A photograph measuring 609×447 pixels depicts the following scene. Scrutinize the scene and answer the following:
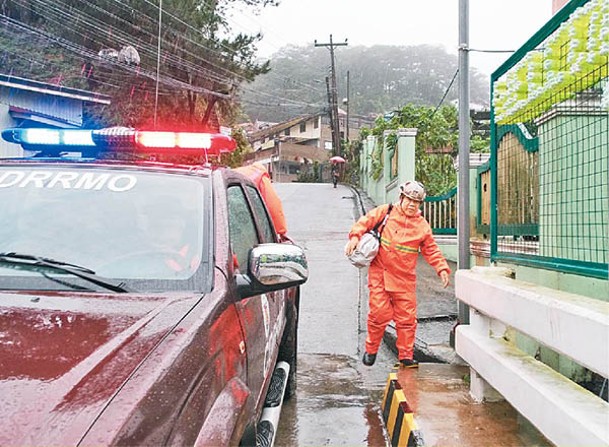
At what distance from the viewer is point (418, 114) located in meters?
17.3

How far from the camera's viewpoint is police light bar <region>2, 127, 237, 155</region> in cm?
336

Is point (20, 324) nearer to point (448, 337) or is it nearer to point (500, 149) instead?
point (500, 149)

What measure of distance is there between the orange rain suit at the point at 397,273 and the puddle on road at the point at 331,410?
0.46 m

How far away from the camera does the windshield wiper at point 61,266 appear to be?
2.26 meters

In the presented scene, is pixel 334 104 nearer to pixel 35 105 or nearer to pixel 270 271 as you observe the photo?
pixel 35 105

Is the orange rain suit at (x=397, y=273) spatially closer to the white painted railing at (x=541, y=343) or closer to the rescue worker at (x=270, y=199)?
the rescue worker at (x=270, y=199)

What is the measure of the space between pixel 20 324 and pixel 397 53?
157 metres

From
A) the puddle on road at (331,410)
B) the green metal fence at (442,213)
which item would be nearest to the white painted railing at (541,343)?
the puddle on road at (331,410)

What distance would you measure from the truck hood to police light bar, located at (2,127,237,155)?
1.33 meters

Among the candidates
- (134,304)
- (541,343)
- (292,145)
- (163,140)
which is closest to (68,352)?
(134,304)

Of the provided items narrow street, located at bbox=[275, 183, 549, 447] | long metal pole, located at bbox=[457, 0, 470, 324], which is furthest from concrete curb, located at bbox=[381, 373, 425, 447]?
long metal pole, located at bbox=[457, 0, 470, 324]

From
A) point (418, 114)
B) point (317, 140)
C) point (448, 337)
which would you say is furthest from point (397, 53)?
point (448, 337)

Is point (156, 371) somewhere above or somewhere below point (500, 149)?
below

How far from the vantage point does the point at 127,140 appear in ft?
11.4
